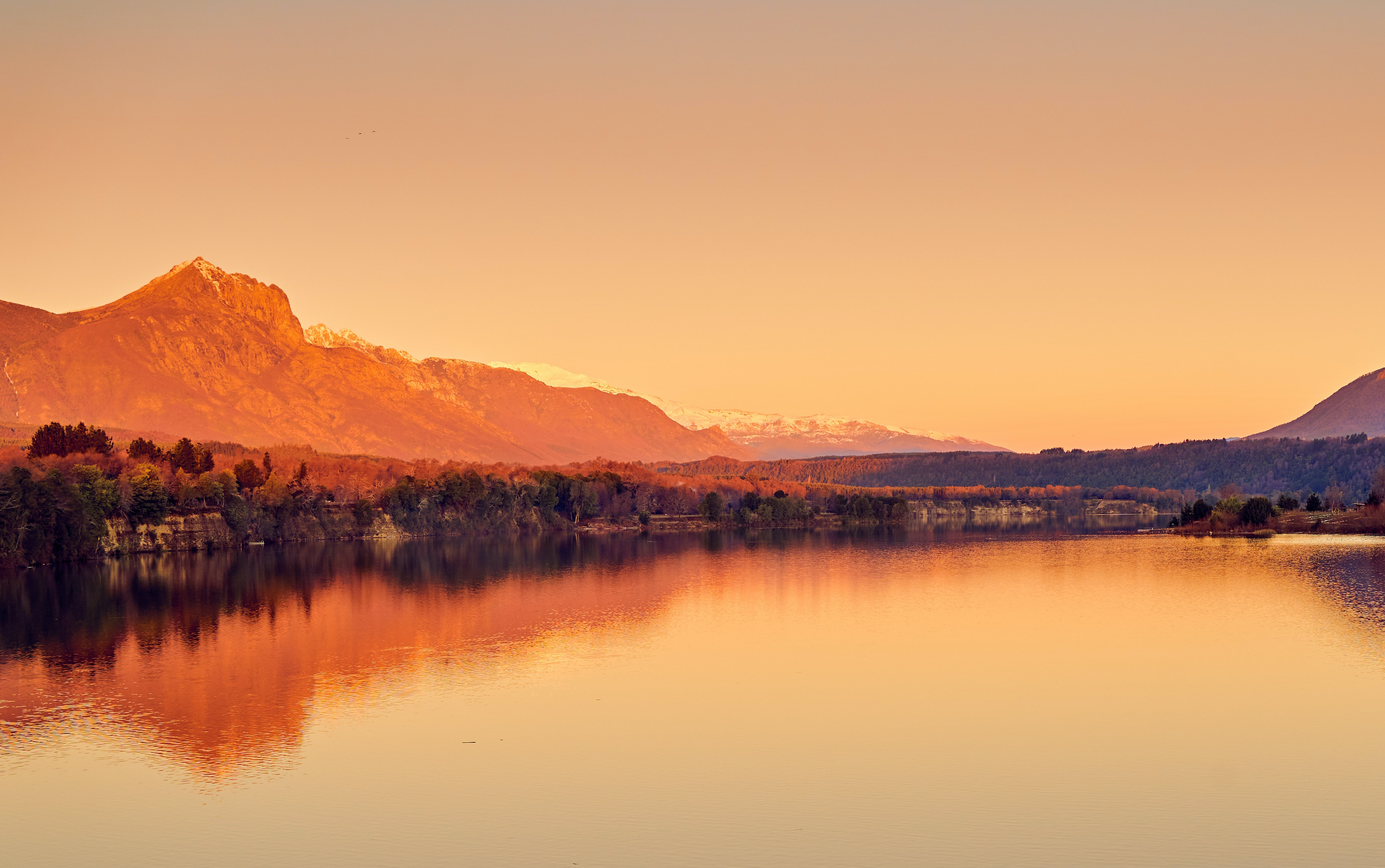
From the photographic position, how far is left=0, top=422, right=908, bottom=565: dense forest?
98.4 m

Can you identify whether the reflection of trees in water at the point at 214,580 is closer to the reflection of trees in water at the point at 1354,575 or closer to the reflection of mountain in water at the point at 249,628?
the reflection of mountain in water at the point at 249,628

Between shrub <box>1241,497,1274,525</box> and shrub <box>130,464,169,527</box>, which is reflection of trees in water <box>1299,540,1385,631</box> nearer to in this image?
shrub <box>1241,497,1274,525</box>

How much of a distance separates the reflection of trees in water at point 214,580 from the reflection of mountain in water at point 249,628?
263 millimetres

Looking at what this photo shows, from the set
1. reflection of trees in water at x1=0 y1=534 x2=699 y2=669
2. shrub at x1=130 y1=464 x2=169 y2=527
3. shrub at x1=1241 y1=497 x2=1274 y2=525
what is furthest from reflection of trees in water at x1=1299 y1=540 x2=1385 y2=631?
shrub at x1=130 y1=464 x2=169 y2=527

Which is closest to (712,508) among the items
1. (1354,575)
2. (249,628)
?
(1354,575)

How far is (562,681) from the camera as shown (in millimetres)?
40969

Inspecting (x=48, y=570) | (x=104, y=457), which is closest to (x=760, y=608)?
(x=48, y=570)

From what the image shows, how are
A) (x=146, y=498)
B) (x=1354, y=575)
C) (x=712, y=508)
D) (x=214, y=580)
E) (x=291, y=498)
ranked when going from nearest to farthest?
(x=1354, y=575)
(x=214, y=580)
(x=146, y=498)
(x=291, y=498)
(x=712, y=508)

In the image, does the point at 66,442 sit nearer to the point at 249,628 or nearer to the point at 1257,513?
the point at 249,628

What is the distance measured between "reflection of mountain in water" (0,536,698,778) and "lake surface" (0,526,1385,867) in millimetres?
303

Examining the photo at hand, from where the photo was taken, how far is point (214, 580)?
84688 mm

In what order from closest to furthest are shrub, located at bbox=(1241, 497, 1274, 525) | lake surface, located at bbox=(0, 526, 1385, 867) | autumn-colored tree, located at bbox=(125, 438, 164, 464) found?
1. lake surface, located at bbox=(0, 526, 1385, 867)
2. autumn-colored tree, located at bbox=(125, 438, 164, 464)
3. shrub, located at bbox=(1241, 497, 1274, 525)

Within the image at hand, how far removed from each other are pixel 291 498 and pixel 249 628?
288ft

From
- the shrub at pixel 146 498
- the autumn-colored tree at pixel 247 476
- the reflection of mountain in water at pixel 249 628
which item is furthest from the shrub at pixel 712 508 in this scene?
the shrub at pixel 146 498
